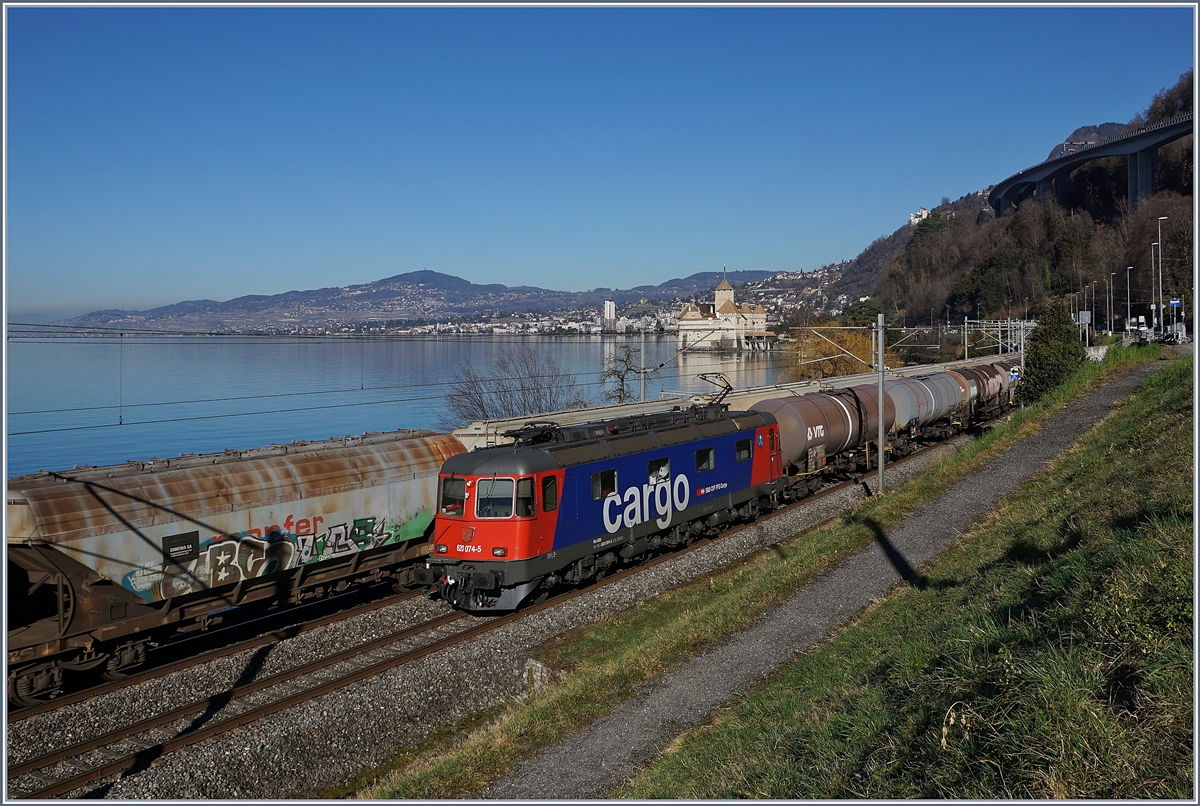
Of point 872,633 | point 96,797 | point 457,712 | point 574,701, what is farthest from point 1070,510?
point 96,797

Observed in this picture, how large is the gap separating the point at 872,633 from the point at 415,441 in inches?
456

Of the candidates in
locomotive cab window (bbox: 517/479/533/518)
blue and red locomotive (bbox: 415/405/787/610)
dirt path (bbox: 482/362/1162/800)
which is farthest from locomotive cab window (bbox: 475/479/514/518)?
dirt path (bbox: 482/362/1162/800)

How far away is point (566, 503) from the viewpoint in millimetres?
16672

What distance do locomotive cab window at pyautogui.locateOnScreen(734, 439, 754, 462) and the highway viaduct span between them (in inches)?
3967

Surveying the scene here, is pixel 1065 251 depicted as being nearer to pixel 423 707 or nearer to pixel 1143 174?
pixel 1143 174

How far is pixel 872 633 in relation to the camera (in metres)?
12.5

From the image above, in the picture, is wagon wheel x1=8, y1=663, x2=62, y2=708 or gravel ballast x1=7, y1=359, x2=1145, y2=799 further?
wagon wheel x1=8, y1=663, x2=62, y2=708

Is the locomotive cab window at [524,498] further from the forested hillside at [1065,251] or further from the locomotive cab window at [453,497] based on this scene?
the forested hillside at [1065,251]

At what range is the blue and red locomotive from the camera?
1589 cm

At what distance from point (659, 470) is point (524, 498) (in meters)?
4.53

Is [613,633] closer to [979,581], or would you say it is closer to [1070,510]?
[979,581]

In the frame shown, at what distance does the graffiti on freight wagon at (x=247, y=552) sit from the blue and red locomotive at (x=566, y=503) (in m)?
1.99

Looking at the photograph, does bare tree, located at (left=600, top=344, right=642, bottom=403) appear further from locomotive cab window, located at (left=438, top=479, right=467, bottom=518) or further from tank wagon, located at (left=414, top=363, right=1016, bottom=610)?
locomotive cab window, located at (left=438, top=479, right=467, bottom=518)

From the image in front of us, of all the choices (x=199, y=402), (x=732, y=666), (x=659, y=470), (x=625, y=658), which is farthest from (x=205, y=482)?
(x=199, y=402)
